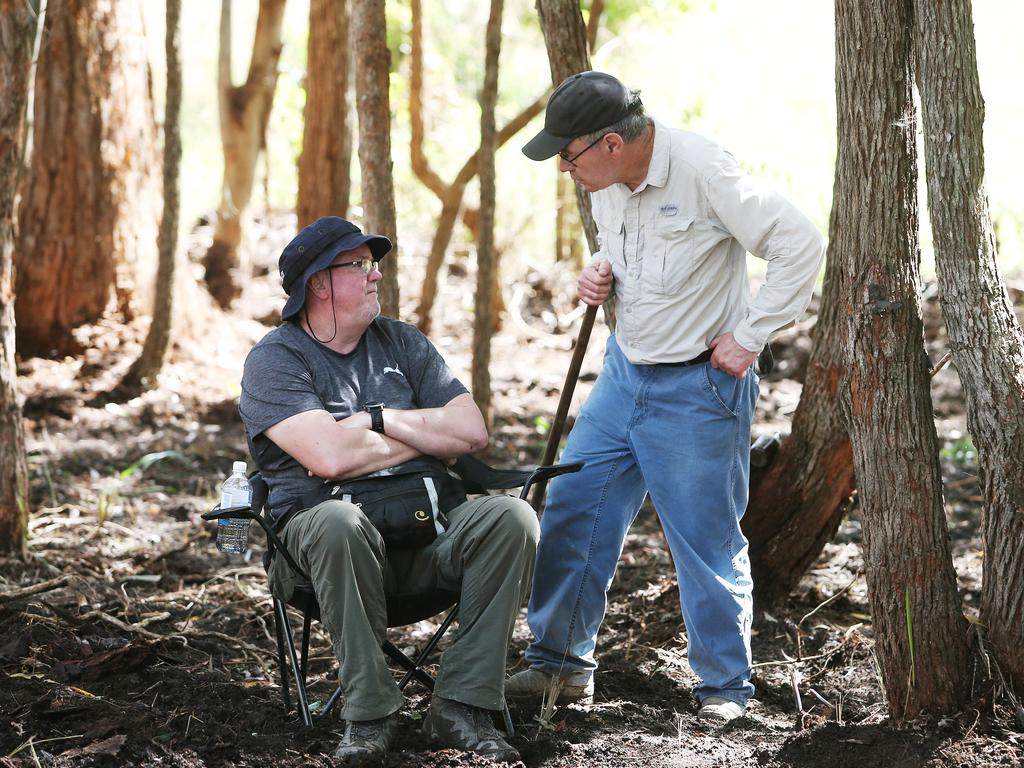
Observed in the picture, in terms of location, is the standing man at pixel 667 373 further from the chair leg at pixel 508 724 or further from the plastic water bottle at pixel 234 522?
the plastic water bottle at pixel 234 522

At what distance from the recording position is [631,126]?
3.33 metres

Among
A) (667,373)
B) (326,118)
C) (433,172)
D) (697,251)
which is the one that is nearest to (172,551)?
(667,373)

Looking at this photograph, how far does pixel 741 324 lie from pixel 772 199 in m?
0.37

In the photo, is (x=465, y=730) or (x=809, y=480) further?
(x=809, y=480)

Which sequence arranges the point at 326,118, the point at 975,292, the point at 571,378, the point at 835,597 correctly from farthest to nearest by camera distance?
the point at 326,118 < the point at 835,597 < the point at 571,378 < the point at 975,292

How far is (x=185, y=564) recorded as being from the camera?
4930 mm

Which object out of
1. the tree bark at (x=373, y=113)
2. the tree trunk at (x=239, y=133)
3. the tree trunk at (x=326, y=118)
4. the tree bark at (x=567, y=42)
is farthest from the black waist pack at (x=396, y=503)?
the tree trunk at (x=239, y=133)

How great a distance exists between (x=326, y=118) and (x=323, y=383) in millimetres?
4724

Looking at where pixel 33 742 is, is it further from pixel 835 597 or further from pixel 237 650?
pixel 835 597

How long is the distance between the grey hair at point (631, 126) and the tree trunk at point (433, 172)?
3.94m

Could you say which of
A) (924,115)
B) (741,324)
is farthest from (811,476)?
(924,115)

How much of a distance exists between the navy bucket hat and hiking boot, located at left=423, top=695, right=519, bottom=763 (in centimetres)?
128

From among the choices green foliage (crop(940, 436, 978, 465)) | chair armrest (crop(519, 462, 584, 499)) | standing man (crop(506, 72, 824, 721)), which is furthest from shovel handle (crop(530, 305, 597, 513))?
green foliage (crop(940, 436, 978, 465))

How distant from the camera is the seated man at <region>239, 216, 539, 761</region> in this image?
309 centimetres
